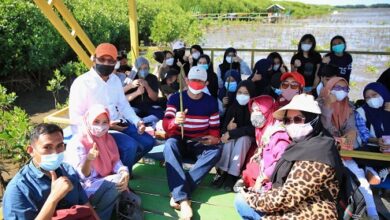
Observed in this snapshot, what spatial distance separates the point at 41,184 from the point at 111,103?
64.2 inches

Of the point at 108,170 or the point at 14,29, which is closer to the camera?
the point at 108,170

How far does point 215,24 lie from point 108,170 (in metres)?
34.9

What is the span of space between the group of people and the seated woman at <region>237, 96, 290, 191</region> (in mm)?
10

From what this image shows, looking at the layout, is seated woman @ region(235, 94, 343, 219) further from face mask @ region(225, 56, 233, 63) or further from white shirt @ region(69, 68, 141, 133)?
face mask @ region(225, 56, 233, 63)

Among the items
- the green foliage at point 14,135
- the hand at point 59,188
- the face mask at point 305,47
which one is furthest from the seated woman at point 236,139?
the green foliage at point 14,135

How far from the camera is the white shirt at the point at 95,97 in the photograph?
3.61 metres

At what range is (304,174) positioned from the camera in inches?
90.2

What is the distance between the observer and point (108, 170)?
3.29m

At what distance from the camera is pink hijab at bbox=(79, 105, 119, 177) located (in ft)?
10.4

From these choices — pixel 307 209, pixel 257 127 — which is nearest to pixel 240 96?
pixel 257 127

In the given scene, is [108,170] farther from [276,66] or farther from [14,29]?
[14,29]

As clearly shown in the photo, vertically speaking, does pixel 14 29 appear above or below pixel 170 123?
above

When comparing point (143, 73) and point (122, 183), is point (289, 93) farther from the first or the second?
point (143, 73)

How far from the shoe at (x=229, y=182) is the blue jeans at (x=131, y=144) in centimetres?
93
